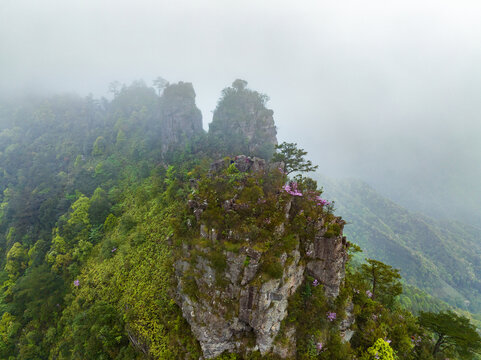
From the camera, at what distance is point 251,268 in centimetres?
1181

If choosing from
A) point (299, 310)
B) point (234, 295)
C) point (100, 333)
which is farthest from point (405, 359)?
point (100, 333)

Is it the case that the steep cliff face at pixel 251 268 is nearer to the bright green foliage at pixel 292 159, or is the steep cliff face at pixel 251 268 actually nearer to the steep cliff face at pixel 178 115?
the bright green foliage at pixel 292 159

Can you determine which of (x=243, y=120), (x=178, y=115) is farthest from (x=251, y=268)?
(x=178, y=115)

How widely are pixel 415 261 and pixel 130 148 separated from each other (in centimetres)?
15616

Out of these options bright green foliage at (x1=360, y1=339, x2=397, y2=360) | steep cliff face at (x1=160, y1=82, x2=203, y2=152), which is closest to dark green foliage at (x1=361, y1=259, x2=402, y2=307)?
bright green foliage at (x1=360, y1=339, x2=397, y2=360)

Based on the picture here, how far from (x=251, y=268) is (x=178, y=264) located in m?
6.65

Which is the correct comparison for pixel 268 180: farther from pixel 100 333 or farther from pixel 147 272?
pixel 100 333

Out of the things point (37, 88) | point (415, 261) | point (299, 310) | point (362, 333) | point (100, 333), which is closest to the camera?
point (299, 310)

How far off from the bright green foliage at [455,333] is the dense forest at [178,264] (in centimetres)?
11

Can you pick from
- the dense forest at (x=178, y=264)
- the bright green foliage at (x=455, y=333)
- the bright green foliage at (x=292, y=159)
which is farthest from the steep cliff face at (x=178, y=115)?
the bright green foliage at (x=455, y=333)

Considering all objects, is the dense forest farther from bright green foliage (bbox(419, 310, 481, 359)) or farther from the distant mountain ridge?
the distant mountain ridge

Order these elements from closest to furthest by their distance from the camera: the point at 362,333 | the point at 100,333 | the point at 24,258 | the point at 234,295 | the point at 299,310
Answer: the point at 234,295 < the point at 299,310 < the point at 362,333 < the point at 100,333 < the point at 24,258

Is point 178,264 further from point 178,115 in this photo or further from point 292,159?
point 178,115

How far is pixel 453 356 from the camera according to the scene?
1720 cm
